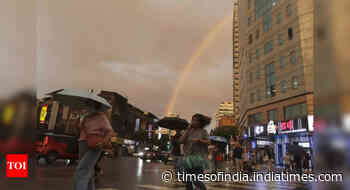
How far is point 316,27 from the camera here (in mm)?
1101

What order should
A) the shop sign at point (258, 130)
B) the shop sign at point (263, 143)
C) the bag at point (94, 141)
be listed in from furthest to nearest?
the shop sign at point (263, 143) → the shop sign at point (258, 130) → the bag at point (94, 141)

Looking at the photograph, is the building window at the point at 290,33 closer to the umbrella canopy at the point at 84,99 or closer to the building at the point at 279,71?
the building at the point at 279,71

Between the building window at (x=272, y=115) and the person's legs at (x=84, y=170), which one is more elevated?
the building window at (x=272, y=115)

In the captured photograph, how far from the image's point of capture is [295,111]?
35.0m

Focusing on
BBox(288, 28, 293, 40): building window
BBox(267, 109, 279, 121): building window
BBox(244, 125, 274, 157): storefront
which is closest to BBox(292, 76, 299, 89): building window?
BBox(267, 109, 279, 121): building window

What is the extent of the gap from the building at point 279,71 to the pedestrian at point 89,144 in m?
27.5

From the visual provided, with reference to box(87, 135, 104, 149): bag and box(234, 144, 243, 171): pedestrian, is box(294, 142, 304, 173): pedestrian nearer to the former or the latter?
box(234, 144, 243, 171): pedestrian

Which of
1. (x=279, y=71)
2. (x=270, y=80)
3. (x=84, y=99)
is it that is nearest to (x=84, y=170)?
(x=84, y=99)

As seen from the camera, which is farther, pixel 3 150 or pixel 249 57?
pixel 249 57

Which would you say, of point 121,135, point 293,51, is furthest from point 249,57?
point 121,135

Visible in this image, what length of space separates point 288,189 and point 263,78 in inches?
1366

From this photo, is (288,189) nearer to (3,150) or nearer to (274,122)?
(3,150)

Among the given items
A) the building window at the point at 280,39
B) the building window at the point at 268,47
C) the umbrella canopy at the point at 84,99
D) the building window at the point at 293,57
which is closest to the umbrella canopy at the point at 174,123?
the umbrella canopy at the point at 84,99

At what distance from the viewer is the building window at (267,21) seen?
1646 inches
